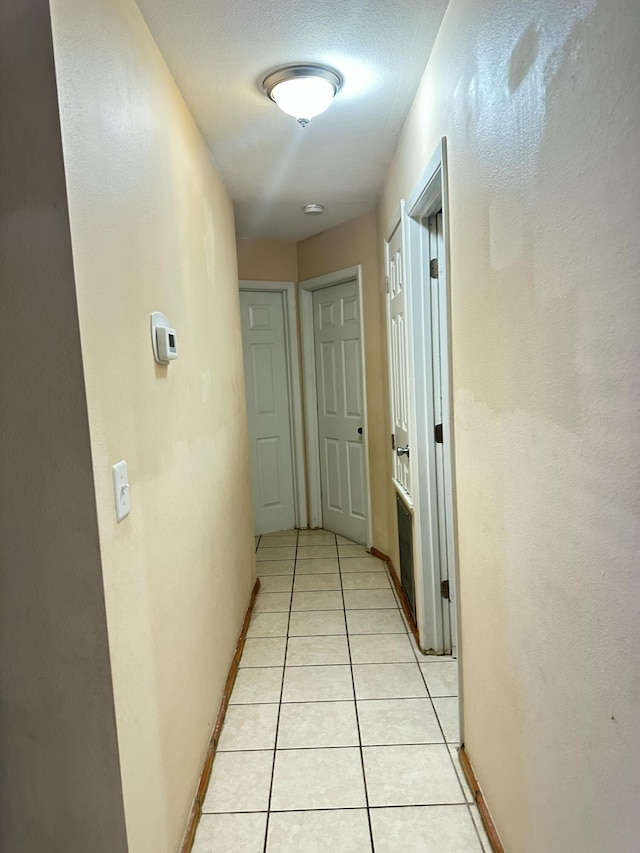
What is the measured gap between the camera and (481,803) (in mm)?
1610

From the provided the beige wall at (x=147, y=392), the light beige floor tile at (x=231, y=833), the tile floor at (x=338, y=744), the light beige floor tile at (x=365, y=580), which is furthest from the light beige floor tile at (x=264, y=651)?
the light beige floor tile at (x=231, y=833)

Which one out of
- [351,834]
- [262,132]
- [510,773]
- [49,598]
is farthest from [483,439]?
[262,132]

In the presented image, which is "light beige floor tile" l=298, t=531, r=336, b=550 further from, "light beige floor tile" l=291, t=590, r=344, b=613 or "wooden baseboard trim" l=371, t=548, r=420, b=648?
"light beige floor tile" l=291, t=590, r=344, b=613

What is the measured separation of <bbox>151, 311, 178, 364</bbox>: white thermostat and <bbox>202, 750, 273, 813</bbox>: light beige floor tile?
4.53 ft

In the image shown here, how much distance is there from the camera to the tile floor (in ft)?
5.18

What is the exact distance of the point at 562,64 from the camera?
2.89 feet

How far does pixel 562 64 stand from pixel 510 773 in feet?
5.00

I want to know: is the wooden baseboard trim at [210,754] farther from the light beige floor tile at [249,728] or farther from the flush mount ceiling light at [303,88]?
the flush mount ceiling light at [303,88]

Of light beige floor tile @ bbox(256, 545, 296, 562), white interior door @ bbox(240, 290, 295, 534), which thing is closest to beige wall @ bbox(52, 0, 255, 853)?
light beige floor tile @ bbox(256, 545, 296, 562)

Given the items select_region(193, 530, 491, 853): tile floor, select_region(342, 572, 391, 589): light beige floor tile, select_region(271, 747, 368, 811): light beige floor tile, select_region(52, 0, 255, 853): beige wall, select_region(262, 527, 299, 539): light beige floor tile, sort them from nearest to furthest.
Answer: select_region(52, 0, 255, 853): beige wall → select_region(193, 530, 491, 853): tile floor → select_region(271, 747, 368, 811): light beige floor tile → select_region(342, 572, 391, 589): light beige floor tile → select_region(262, 527, 299, 539): light beige floor tile

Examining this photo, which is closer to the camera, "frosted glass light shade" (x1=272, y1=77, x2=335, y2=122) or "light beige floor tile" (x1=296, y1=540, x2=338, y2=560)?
"frosted glass light shade" (x1=272, y1=77, x2=335, y2=122)

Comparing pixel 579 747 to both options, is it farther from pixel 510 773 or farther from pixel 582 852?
pixel 510 773

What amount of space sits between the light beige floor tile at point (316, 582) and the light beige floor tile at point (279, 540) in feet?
2.13

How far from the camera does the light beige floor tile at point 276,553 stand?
3.91m
